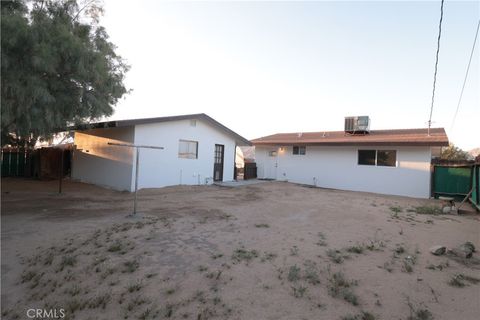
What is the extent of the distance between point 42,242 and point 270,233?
15.0ft

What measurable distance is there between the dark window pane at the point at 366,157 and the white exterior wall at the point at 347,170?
20 centimetres

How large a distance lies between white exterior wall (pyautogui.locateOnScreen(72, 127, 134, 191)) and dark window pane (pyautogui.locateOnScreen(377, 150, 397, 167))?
40.7ft

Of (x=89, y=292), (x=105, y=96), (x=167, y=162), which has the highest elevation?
(x=105, y=96)

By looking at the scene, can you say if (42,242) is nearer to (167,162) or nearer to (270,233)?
(270,233)

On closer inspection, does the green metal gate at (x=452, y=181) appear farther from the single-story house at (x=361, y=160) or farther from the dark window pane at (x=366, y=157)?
the dark window pane at (x=366, y=157)

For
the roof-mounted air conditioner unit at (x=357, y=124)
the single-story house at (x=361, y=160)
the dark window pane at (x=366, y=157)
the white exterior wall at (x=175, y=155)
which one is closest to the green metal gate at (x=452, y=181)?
the single-story house at (x=361, y=160)

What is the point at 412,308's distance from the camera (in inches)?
123

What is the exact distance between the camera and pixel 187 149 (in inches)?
562

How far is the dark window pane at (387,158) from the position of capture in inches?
565

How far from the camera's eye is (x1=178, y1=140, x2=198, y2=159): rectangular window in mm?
13883

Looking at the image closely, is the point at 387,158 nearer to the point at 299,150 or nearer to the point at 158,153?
the point at 299,150

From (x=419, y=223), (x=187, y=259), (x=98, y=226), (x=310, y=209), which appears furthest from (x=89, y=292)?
(x=419, y=223)

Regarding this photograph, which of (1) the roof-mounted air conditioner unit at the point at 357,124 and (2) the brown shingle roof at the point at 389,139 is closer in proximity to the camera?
(2) the brown shingle roof at the point at 389,139

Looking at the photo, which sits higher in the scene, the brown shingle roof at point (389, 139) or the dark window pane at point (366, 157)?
the brown shingle roof at point (389, 139)
